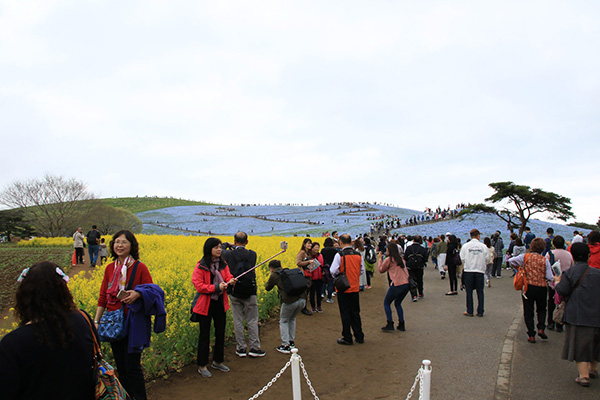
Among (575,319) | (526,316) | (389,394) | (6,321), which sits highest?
(575,319)

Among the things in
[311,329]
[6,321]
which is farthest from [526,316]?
[6,321]

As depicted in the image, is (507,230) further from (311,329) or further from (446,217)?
(311,329)

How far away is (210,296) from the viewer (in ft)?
17.0

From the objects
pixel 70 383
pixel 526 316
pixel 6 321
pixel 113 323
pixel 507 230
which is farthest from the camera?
pixel 507 230

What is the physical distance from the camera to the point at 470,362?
5680 millimetres

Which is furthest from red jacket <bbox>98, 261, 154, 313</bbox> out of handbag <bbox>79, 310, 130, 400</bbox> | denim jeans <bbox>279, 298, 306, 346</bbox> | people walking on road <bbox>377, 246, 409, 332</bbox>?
people walking on road <bbox>377, 246, 409, 332</bbox>


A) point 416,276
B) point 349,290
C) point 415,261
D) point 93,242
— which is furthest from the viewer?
point 93,242

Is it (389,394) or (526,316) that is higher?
(526,316)

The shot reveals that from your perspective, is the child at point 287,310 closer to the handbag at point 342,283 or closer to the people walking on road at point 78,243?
the handbag at point 342,283

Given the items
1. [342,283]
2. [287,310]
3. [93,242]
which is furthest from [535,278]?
[93,242]

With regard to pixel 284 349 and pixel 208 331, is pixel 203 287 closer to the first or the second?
pixel 208 331

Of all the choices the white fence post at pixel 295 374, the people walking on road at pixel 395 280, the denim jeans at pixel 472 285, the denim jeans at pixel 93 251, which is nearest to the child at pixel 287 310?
the people walking on road at pixel 395 280

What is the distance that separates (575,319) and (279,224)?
141 ft

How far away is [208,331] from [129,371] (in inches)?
61.8
